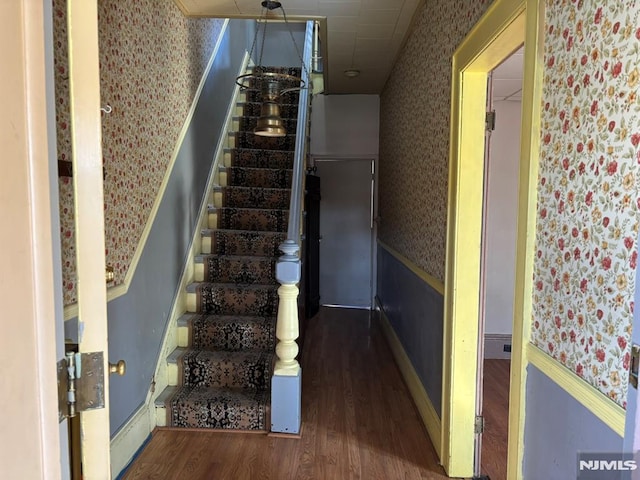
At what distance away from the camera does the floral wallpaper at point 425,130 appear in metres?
2.20

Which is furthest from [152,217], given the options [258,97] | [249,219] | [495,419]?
[258,97]

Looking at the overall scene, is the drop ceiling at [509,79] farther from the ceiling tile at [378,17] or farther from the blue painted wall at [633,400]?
the blue painted wall at [633,400]

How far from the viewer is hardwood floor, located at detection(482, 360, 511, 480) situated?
221 centimetres

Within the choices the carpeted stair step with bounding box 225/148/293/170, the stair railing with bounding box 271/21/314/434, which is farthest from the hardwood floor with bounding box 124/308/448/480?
the carpeted stair step with bounding box 225/148/293/170

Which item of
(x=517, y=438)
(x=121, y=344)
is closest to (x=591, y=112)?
(x=517, y=438)

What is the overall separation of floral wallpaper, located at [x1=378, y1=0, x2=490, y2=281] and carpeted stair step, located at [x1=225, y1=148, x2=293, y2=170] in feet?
3.39

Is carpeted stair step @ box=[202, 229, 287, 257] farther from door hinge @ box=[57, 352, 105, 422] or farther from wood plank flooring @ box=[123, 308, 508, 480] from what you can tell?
door hinge @ box=[57, 352, 105, 422]

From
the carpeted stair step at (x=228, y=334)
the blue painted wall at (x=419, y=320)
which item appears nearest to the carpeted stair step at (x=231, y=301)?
the carpeted stair step at (x=228, y=334)

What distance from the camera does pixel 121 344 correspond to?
80.6 inches

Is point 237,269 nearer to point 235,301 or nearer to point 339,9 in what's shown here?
point 235,301

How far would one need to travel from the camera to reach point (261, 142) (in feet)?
14.5

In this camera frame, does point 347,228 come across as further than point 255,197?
Yes

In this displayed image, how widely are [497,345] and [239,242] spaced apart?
2.41 m

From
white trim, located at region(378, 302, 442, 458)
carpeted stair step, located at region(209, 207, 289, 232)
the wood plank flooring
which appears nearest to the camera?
the wood plank flooring
